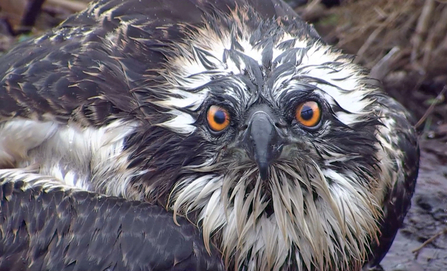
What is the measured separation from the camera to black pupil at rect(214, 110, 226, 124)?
375 cm

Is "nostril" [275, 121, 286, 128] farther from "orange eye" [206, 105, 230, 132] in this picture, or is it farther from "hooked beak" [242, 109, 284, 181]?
"orange eye" [206, 105, 230, 132]

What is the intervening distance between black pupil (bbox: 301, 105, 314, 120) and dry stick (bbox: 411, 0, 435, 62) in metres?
3.57

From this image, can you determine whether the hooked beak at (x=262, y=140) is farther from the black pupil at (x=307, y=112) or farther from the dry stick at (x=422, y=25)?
the dry stick at (x=422, y=25)

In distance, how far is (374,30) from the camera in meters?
7.32

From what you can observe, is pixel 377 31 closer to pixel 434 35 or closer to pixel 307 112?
pixel 434 35

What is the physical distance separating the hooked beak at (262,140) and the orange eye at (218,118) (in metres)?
0.15

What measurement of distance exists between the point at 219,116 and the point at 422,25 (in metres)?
3.96

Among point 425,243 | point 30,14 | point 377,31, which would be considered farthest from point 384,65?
point 30,14

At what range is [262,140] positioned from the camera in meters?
3.53

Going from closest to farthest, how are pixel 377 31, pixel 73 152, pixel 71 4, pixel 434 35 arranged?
pixel 73 152 < pixel 434 35 < pixel 377 31 < pixel 71 4

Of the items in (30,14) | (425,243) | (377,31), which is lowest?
(425,243)

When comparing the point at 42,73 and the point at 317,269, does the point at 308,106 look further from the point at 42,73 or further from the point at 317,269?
the point at 42,73

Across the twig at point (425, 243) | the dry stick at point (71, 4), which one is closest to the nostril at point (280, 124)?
the twig at point (425, 243)

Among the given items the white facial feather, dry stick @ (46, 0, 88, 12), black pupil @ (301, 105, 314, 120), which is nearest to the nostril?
→ black pupil @ (301, 105, 314, 120)
